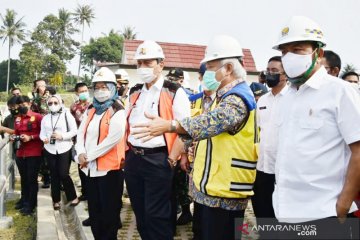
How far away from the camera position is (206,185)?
2809mm

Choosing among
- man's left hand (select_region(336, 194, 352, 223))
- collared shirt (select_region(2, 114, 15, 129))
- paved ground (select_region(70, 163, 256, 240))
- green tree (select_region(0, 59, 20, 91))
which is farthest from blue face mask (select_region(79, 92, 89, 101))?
green tree (select_region(0, 59, 20, 91))

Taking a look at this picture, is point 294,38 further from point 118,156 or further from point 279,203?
point 118,156

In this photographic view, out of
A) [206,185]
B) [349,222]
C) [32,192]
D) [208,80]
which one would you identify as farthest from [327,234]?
[32,192]

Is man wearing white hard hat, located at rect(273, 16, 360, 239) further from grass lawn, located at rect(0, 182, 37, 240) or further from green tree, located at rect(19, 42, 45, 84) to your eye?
green tree, located at rect(19, 42, 45, 84)

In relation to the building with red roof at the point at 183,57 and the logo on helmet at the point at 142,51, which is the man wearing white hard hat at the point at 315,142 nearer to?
the logo on helmet at the point at 142,51

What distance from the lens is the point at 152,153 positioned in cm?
367

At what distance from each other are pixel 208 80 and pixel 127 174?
4.70ft

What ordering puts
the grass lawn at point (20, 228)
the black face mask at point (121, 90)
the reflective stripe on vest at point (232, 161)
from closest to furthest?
1. the reflective stripe on vest at point (232, 161)
2. the grass lawn at point (20, 228)
3. the black face mask at point (121, 90)

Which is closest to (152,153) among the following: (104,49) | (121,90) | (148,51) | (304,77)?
(148,51)

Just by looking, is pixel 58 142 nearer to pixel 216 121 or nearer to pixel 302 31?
pixel 216 121

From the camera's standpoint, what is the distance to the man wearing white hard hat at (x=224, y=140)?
103 inches

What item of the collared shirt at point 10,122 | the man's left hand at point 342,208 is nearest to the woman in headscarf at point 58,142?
the collared shirt at point 10,122

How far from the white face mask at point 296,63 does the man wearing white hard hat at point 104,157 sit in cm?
226

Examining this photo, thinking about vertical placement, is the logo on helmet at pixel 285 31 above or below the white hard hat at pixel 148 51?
below
